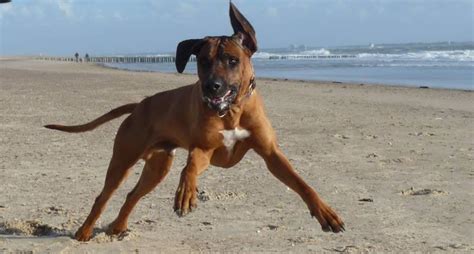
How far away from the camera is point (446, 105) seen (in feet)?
59.5

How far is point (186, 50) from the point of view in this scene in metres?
5.13

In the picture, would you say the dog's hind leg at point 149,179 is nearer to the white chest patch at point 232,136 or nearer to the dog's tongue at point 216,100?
the white chest patch at point 232,136

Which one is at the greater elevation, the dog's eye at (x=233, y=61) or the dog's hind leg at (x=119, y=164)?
the dog's eye at (x=233, y=61)

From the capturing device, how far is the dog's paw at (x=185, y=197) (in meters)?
4.40

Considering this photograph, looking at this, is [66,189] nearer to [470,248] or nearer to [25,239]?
[25,239]

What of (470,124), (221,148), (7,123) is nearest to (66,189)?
(221,148)

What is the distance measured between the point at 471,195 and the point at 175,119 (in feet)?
11.6

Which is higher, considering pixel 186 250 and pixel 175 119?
pixel 175 119

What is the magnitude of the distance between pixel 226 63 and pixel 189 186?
838 mm

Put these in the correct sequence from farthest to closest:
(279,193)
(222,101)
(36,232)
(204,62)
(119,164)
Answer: (279,193)
(36,232)
(119,164)
(204,62)
(222,101)

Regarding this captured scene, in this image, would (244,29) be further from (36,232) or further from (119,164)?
(36,232)

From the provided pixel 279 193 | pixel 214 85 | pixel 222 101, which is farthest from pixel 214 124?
pixel 279 193

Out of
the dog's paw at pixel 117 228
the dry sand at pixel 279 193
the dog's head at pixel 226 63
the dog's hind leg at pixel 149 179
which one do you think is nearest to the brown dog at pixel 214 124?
the dog's head at pixel 226 63

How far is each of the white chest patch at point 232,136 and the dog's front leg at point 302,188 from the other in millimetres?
164
